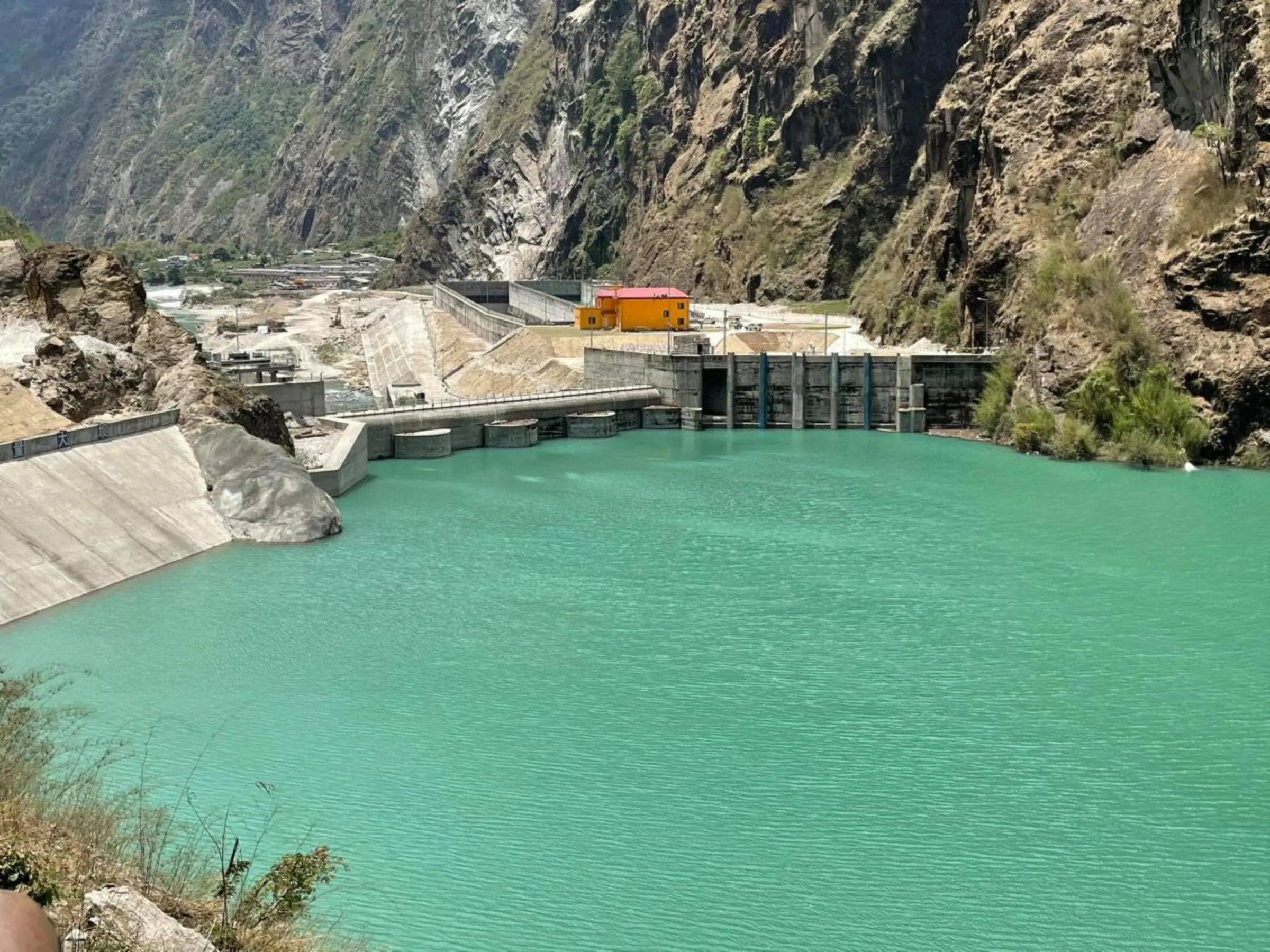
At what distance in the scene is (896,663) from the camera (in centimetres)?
2658

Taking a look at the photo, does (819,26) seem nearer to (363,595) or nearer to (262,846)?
(363,595)

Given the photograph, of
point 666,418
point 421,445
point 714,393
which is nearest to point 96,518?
point 421,445

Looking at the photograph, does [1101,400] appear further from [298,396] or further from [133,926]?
[133,926]

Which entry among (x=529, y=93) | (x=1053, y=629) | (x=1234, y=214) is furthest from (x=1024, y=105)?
(x=529, y=93)

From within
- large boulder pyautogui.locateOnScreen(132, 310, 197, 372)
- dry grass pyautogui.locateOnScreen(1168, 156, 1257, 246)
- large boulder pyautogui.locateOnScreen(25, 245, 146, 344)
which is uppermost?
dry grass pyautogui.locateOnScreen(1168, 156, 1257, 246)

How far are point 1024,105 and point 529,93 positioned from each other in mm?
105379

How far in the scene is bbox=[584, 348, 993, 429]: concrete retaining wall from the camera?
204ft

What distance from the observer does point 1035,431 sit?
54.6 metres

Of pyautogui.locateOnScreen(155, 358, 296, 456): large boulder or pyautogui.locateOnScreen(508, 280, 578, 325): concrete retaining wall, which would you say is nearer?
pyautogui.locateOnScreen(155, 358, 296, 456): large boulder

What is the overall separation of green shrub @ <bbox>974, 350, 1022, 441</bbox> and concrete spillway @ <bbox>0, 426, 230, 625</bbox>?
3366 cm

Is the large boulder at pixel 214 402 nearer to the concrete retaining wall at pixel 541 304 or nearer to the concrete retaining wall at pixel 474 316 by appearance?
the concrete retaining wall at pixel 474 316

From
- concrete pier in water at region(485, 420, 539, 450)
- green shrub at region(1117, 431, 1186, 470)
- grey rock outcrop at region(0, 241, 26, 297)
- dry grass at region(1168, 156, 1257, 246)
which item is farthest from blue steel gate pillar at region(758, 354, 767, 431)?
grey rock outcrop at region(0, 241, 26, 297)

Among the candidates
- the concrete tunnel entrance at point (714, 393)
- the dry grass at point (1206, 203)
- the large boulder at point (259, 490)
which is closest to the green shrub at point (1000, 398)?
the dry grass at point (1206, 203)

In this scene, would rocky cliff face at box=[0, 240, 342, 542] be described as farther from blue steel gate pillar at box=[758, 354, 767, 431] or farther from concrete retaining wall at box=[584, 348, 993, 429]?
blue steel gate pillar at box=[758, 354, 767, 431]
